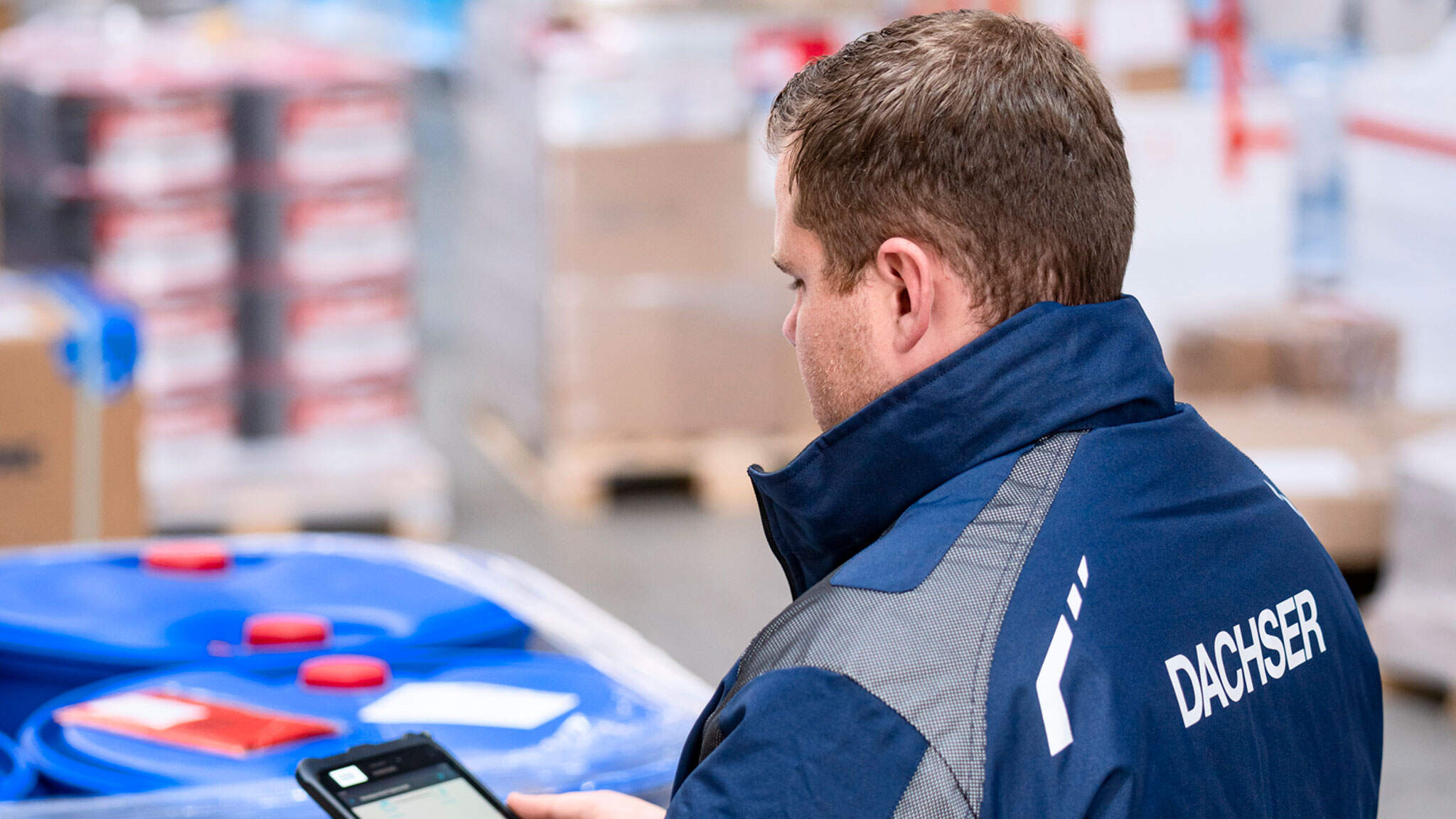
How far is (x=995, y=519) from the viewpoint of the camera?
3.58 feet

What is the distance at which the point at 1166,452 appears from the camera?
46.4 inches

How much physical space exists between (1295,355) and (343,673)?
407 cm

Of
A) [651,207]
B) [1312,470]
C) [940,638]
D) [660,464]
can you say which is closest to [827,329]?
[940,638]

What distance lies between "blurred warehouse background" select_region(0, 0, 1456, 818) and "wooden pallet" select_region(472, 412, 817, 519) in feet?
0.04

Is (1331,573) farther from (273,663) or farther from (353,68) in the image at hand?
(353,68)

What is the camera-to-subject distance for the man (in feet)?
3.33

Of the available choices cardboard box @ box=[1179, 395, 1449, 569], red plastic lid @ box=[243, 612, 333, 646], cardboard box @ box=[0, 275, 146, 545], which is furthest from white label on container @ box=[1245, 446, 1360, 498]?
red plastic lid @ box=[243, 612, 333, 646]

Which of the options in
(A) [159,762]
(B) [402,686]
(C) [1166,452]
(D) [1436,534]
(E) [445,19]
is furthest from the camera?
(E) [445,19]

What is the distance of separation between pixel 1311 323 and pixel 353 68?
318cm

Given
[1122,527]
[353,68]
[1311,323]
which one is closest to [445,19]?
[353,68]

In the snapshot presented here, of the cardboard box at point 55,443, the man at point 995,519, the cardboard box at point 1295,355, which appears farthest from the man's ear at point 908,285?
the cardboard box at point 1295,355

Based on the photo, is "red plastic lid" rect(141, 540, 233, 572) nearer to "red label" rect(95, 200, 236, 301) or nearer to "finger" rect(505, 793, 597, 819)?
"finger" rect(505, 793, 597, 819)

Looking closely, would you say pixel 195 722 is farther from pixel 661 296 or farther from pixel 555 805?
pixel 661 296

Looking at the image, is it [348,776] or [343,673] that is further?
[343,673]
